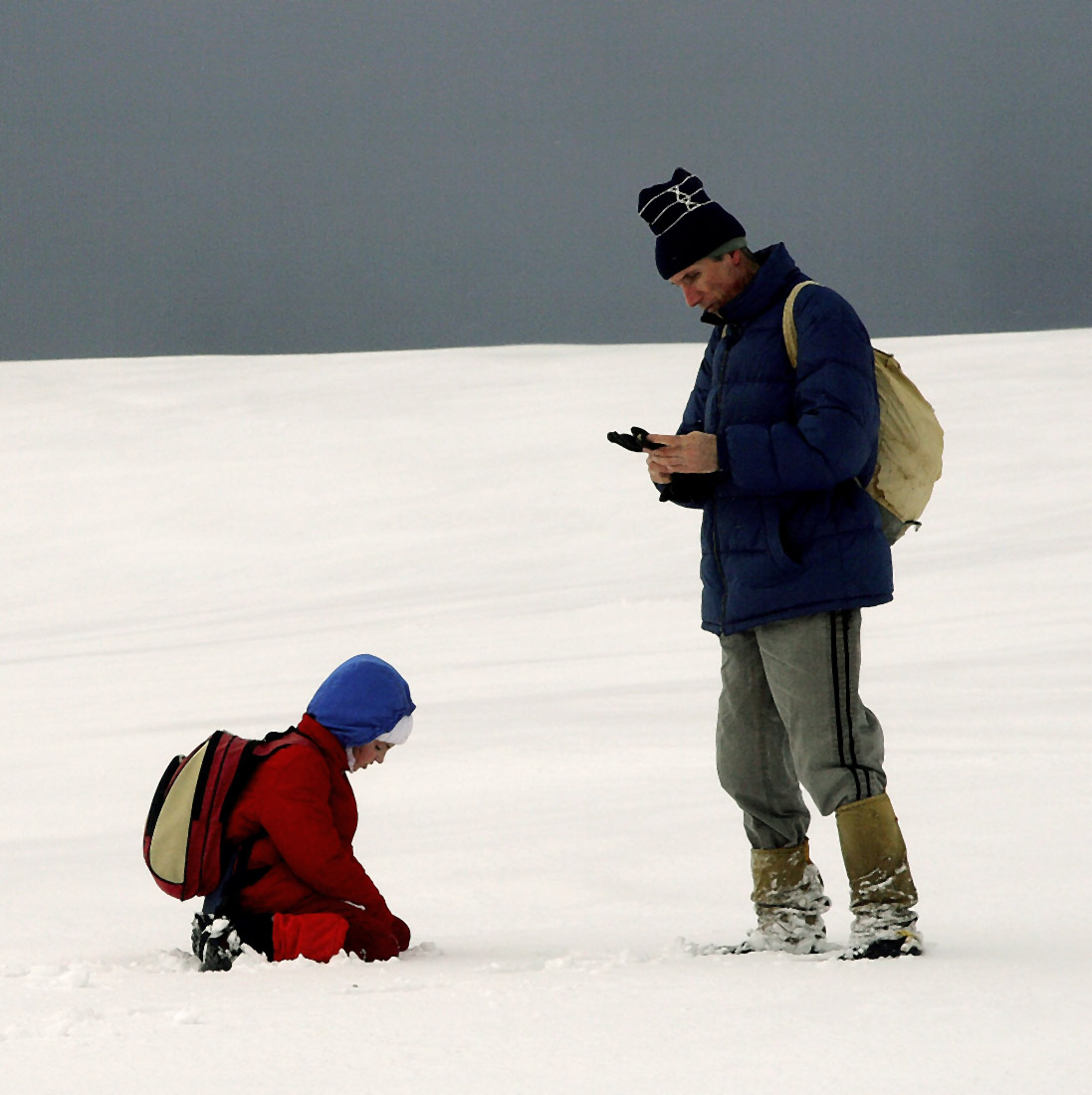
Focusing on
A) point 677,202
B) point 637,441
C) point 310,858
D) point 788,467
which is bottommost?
point 310,858

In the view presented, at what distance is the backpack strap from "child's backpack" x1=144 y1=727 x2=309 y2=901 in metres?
1.14

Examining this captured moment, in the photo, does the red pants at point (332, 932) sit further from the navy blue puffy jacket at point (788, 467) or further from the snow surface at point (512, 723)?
the navy blue puffy jacket at point (788, 467)

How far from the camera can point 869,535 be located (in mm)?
2643

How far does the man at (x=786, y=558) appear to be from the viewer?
257 centimetres

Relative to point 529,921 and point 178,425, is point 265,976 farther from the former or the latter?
point 178,425

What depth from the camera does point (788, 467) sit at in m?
2.55

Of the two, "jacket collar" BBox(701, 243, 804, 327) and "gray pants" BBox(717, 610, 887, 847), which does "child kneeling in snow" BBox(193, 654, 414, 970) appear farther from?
"jacket collar" BBox(701, 243, 804, 327)

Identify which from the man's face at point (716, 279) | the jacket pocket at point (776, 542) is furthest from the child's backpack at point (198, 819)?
the man's face at point (716, 279)

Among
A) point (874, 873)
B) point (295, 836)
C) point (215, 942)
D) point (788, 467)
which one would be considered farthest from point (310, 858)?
point (788, 467)

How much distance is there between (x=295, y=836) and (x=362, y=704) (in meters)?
0.27

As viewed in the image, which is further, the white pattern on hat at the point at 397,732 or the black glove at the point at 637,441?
the white pattern on hat at the point at 397,732

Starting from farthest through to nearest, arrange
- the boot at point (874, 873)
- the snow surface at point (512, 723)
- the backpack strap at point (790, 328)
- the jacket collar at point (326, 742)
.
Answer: the jacket collar at point (326, 742), the backpack strap at point (790, 328), the boot at point (874, 873), the snow surface at point (512, 723)

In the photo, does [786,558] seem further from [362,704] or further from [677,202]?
[362,704]

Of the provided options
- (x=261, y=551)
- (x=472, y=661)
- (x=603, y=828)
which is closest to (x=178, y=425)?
(x=261, y=551)
